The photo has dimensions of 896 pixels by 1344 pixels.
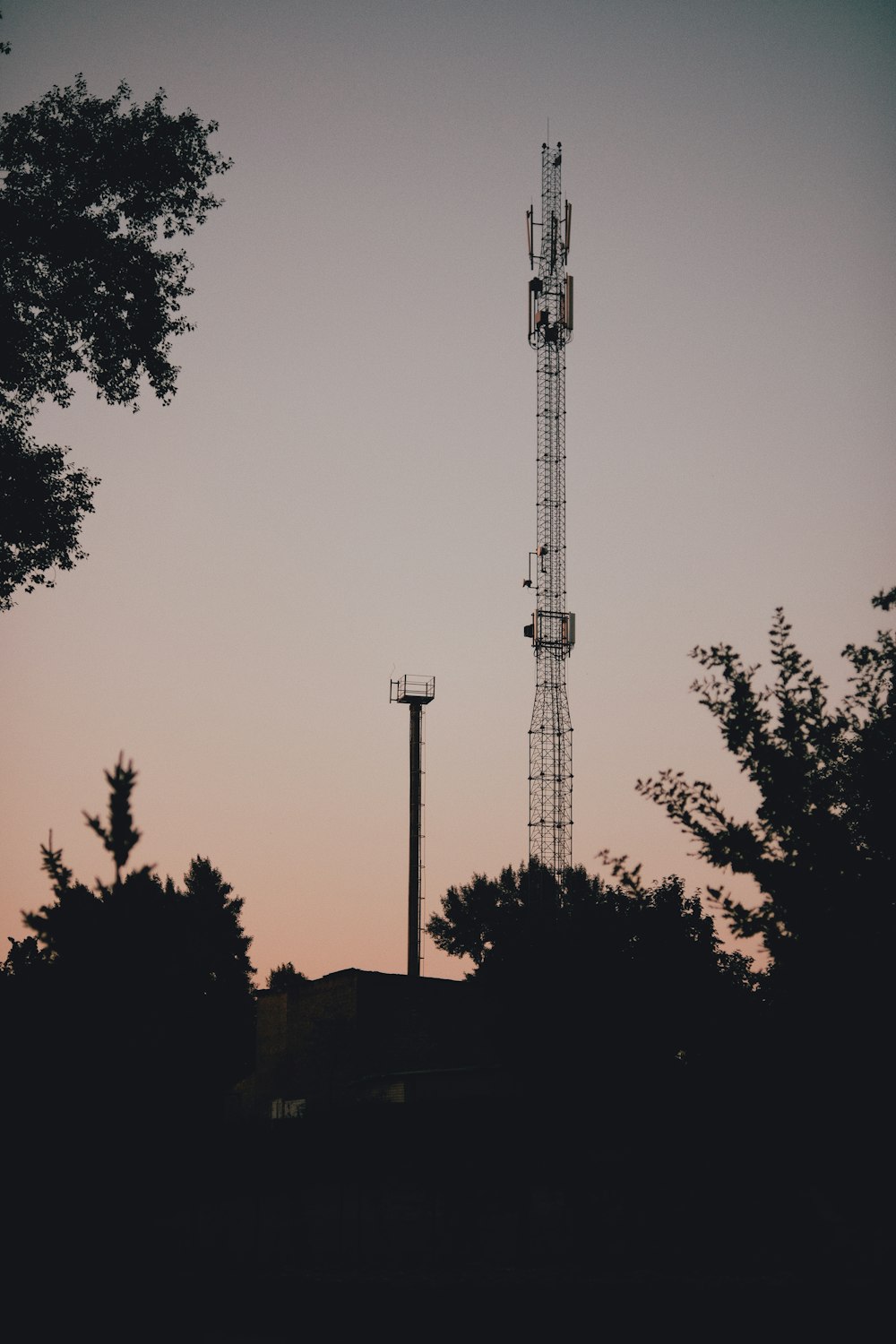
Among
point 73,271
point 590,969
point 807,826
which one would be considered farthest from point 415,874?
point 807,826

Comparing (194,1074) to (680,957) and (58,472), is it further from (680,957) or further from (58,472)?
(58,472)

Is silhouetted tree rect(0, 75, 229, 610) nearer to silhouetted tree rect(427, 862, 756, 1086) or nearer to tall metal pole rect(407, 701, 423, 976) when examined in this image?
silhouetted tree rect(427, 862, 756, 1086)

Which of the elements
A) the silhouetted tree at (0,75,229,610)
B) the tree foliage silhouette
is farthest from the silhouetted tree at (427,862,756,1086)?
the silhouetted tree at (0,75,229,610)

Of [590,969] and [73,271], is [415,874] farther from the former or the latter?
[73,271]

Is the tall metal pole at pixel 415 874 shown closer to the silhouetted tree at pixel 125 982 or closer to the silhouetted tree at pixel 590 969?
the silhouetted tree at pixel 590 969

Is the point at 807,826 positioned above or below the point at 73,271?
below

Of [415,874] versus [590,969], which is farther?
[415,874]

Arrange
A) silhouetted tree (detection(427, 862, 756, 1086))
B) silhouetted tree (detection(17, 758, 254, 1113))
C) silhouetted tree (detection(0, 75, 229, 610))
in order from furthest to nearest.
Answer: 1. silhouetted tree (detection(0, 75, 229, 610))
2. silhouetted tree (detection(427, 862, 756, 1086))
3. silhouetted tree (detection(17, 758, 254, 1113))

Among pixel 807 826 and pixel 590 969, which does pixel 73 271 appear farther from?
pixel 590 969

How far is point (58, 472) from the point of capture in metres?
18.7

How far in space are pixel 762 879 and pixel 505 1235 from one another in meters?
15.9

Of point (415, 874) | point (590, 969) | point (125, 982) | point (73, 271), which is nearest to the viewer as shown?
point (125, 982)

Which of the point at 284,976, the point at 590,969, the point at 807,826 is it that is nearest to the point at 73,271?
the point at 807,826

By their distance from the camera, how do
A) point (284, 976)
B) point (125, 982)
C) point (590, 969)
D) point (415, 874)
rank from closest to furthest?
1. point (125, 982)
2. point (590, 969)
3. point (415, 874)
4. point (284, 976)
